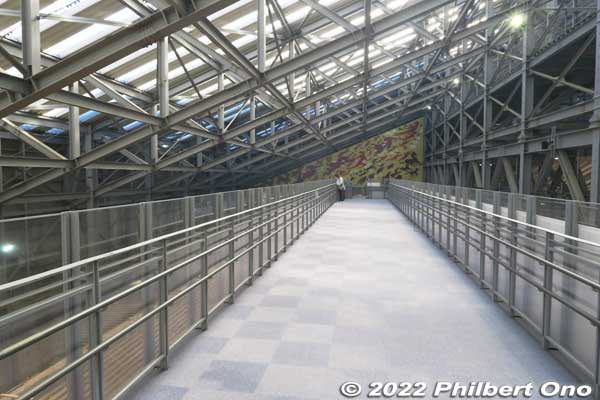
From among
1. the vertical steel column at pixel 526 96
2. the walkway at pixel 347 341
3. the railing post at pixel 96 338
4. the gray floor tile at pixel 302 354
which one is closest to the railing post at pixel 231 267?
the walkway at pixel 347 341

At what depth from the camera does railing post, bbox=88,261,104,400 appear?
2.64 meters

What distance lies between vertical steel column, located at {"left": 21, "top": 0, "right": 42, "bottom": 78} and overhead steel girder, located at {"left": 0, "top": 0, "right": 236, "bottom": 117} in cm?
35

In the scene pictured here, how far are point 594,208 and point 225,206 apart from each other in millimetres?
3894

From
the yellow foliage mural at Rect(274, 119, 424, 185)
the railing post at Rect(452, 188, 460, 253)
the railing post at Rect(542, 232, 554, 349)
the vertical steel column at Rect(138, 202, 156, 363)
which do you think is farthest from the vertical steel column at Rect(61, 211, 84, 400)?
the yellow foliage mural at Rect(274, 119, 424, 185)

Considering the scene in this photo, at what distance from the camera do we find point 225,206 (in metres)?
5.31

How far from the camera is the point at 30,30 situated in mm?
5695

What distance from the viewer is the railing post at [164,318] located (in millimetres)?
3482

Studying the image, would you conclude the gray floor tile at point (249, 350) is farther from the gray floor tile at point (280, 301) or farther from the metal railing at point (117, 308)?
the gray floor tile at point (280, 301)

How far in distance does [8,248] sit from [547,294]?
4.04 meters

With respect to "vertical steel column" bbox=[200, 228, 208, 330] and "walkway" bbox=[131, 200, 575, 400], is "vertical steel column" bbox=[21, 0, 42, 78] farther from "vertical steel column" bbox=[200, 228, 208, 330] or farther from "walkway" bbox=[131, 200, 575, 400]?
"walkway" bbox=[131, 200, 575, 400]

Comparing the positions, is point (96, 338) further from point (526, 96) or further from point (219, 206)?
point (526, 96)

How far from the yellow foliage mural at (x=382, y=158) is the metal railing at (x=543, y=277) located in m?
28.1

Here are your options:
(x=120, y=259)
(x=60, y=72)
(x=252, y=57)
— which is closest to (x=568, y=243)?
(x=120, y=259)

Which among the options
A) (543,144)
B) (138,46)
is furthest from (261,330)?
(543,144)
